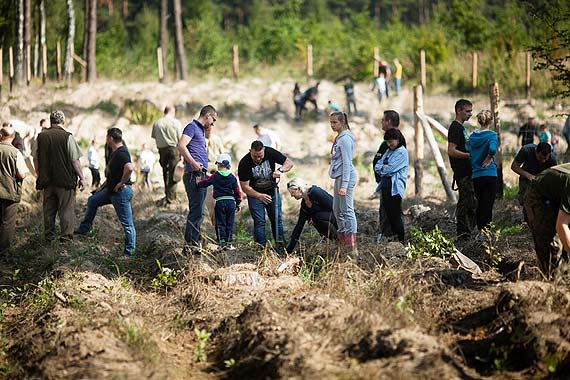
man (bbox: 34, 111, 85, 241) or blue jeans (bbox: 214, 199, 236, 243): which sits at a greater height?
man (bbox: 34, 111, 85, 241)

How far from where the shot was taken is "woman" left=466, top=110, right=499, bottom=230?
31.5ft

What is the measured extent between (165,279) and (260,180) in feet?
5.79

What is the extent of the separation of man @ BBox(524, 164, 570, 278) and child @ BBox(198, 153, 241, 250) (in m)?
3.74

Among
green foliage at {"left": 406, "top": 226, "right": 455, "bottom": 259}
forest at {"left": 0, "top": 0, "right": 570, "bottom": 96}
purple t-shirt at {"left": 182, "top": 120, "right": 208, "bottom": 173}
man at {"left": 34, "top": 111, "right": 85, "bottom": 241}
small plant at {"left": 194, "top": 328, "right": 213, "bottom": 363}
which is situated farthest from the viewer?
forest at {"left": 0, "top": 0, "right": 570, "bottom": 96}

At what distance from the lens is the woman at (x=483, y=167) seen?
961 cm

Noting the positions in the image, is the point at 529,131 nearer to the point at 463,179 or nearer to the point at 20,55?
the point at 463,179

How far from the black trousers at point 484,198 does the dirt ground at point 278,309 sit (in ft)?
1.00

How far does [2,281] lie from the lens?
972 cm

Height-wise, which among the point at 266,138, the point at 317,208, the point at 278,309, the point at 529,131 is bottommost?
the point at 278,309

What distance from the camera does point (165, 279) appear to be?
8.56 metres

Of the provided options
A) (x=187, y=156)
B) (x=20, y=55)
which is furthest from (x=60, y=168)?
(x=20, y=55)

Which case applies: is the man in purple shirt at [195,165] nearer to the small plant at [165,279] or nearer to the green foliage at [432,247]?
the small plant at [165,279]

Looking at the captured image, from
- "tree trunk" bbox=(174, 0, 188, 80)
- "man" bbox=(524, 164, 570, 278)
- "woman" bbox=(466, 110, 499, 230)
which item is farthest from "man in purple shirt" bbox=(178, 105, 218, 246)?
"tree trunk" bbox=(174, 0, 188, 80)

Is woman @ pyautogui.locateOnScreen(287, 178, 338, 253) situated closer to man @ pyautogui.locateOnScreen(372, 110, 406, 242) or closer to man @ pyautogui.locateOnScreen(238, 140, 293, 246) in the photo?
man @ pyautogui.locateOnScreen(238, 140, 293, 246)
